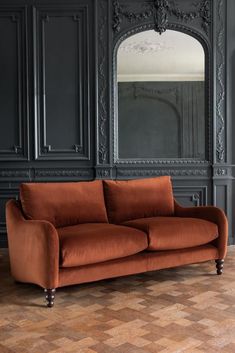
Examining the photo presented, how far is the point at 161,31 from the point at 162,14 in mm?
152

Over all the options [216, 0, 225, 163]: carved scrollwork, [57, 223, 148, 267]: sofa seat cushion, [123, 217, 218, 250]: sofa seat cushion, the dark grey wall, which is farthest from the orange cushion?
the dark grey wall

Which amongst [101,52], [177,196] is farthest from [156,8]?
[177,196]

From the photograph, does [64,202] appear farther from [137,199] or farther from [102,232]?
[137,199]

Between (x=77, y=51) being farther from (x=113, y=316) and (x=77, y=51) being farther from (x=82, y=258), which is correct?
(x=113, y=316)

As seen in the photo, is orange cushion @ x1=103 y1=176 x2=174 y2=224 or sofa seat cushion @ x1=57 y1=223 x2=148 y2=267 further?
orange cushion @ x1=103 y1=176 x2=174 y2=224

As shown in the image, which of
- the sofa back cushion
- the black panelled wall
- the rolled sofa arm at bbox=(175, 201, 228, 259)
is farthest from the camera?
the black panelled wall

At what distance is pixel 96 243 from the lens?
2.93 m

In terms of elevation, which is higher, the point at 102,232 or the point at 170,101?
the point at 170,101

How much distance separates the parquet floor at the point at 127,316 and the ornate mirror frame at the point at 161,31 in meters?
1.34

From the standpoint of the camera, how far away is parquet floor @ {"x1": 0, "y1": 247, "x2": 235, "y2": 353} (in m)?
2.18

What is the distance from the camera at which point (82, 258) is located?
287 centimetres

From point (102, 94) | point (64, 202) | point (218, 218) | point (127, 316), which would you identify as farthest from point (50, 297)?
point (102, 94)

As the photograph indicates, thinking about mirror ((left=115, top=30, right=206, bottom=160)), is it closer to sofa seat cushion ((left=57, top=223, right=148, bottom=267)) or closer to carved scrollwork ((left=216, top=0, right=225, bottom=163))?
carved scrollwork ((left=216, top=0, right=225, bottom=163))

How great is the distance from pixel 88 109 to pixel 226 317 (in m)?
2.56
